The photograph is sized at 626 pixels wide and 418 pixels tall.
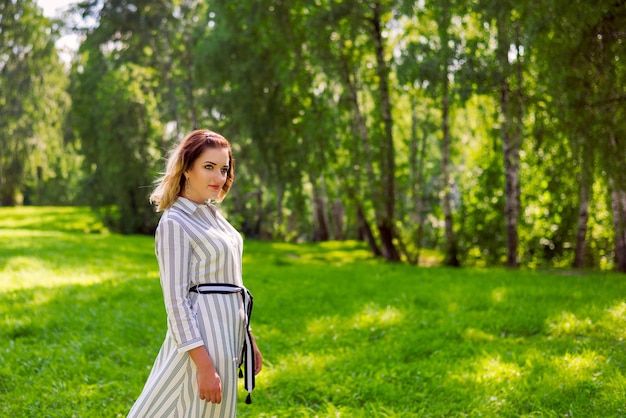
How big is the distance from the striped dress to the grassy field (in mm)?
2248

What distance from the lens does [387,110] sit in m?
14.3

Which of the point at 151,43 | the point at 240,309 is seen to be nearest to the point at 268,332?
the point at 240,309

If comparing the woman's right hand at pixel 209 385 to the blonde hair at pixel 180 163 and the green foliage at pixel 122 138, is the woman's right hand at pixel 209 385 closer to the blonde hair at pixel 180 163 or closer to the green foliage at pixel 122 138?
the blonde hair at pixel 180 163

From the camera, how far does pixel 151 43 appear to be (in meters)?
22.8

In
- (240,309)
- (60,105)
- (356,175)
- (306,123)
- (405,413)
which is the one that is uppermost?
(60,105)

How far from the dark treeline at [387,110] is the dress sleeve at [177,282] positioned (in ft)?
18.8

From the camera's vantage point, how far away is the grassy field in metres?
5.07

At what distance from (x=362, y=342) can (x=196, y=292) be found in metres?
4.40

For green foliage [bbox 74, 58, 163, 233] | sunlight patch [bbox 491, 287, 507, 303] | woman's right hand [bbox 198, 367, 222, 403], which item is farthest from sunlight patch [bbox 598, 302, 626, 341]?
green foliage [bbox 74, 58, 163, 233]

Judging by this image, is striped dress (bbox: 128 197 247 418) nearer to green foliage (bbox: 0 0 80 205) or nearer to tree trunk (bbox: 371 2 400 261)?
tree trunk (bbox: 371 2 400 261)

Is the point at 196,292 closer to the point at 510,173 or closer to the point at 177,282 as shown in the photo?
the point at 177,282

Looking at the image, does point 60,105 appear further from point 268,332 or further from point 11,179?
point 268,332

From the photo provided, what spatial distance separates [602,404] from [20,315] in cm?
730

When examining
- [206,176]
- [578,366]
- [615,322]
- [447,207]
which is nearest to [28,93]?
[447,207]
